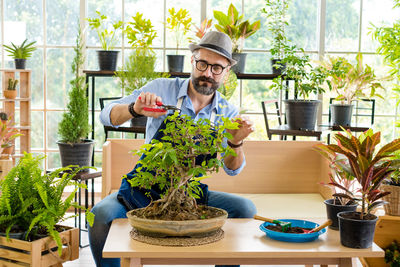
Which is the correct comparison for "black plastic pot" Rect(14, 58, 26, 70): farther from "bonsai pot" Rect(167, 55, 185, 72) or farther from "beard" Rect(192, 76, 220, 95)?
"beard" Rect(192, 76, 220, 95)

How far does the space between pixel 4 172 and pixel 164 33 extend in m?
2.42

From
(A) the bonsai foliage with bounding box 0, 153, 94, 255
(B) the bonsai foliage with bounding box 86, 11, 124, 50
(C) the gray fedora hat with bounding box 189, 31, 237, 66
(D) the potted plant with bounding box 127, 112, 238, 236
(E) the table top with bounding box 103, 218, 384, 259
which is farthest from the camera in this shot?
(B) the bonsai foliage with bounding box 86, 11, 124, 50

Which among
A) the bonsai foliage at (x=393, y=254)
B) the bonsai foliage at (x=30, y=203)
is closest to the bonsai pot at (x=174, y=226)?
the bonsai foliage at (x=30, y=203)

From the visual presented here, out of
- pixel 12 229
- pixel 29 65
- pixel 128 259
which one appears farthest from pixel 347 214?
pixel 29 65

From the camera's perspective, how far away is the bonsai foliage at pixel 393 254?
297 cm

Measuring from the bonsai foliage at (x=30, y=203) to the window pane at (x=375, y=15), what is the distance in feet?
13.7

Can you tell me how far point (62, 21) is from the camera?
17.8ft

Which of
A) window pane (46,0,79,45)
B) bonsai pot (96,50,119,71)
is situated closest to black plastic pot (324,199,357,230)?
bonsai pot (96,50,119,71)

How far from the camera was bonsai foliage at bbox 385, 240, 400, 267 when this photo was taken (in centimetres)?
297

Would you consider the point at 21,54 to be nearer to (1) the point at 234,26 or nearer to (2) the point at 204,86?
(1) the point at 234,26

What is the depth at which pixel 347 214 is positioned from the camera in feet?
6.53

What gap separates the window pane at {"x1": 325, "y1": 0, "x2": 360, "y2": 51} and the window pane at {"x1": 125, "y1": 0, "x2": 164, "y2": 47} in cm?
173

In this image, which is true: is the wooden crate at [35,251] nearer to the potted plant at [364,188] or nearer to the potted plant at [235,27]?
the potted plant at [364,188]

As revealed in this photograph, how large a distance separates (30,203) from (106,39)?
3.56 metres
